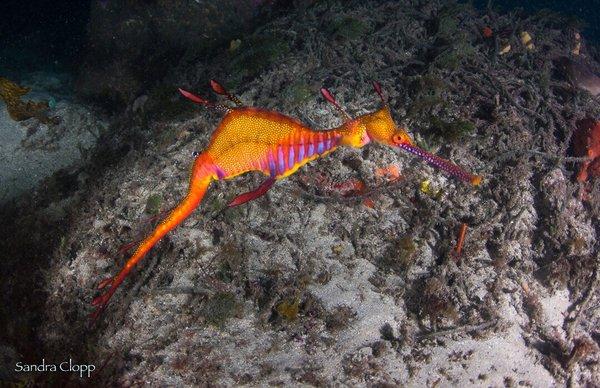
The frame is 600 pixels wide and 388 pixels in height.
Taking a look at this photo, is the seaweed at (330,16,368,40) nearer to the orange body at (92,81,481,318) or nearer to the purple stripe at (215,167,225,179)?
the orange body at (92,81,481,318)

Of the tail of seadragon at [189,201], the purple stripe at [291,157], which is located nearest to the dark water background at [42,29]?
the tail of seadragon at [189,201]

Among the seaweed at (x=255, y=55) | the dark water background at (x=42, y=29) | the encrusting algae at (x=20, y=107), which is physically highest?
the dark water background at (x=42, y=29)

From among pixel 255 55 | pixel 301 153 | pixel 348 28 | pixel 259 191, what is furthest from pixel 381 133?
pixel 348 28

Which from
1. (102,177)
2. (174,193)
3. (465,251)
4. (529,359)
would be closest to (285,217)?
(174,193)

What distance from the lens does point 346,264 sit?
4059 millimetres

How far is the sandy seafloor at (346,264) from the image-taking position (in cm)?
364

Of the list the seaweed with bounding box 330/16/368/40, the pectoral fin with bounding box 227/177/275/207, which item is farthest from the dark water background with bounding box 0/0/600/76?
the pectoral fin with bounding box 227/177/275/207

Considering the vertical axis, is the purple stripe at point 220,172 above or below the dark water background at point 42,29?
below

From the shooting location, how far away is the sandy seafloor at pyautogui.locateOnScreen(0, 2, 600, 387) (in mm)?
3639

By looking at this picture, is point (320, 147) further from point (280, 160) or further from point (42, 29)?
point (42, 29)

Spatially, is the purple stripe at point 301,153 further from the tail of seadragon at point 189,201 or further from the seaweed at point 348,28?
the seaweed at point 348,28

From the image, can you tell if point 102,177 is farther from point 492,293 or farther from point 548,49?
point 548,49

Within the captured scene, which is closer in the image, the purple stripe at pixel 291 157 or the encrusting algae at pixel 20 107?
the purple stripe at pixel 291 157

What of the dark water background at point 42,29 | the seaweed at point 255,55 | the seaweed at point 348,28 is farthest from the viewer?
the dark water background at point 42,29
